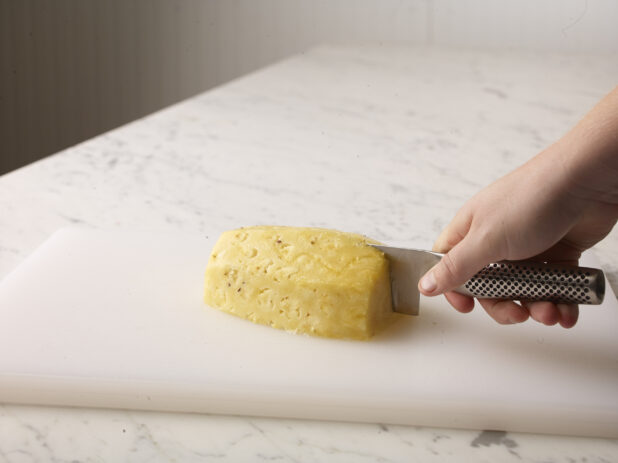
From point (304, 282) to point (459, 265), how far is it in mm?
235

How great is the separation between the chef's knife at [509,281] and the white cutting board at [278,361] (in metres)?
0.06

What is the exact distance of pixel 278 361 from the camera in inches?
44.1

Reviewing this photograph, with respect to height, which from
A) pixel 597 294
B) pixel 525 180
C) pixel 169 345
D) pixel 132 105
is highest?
pixel 525 180

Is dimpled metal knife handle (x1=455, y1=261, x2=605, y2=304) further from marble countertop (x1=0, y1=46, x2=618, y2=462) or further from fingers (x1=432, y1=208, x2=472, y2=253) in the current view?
marble countertop (x1=0, y1=46, x2=618, y2=462)

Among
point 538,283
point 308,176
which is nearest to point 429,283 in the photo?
point 538,283

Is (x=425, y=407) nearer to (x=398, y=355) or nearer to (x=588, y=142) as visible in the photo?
(x=398, y=355)

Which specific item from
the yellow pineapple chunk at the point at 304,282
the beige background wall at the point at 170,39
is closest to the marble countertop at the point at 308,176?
the yellow pineapple chunk at the point at 304,282

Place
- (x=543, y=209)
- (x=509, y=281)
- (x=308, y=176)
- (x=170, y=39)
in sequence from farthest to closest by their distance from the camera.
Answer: (x=170, y=39) → (x=308, y=176) → (x=509, y=281) → (x=543, y=209)

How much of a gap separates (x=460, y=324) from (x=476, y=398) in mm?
216

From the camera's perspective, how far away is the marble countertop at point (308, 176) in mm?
991

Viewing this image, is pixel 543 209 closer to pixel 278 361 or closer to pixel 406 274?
pixel 406 274

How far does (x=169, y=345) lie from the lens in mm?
1158

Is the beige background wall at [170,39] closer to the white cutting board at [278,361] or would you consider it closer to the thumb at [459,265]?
the white cutting board at [278,361]

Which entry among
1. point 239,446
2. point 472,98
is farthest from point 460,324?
point 472,98
